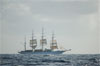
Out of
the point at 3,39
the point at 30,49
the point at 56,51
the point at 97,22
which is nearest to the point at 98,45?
the point at 97,22

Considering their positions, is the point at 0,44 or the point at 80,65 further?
the point at 80,65

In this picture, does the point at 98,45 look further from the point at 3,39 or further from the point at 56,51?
the point at 56,51

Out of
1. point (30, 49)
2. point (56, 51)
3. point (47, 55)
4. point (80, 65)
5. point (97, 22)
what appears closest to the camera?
point (97, 22)

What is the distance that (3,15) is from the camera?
232 inches

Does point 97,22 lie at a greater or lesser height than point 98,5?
lesser

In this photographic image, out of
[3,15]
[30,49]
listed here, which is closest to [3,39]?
[3,15]

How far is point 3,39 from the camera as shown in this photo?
5816 millimetres

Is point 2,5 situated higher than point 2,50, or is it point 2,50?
point 2,5

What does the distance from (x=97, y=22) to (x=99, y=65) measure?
1049 mm

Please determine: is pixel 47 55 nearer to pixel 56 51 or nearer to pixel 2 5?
pixel 56 51

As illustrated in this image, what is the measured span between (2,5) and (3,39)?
0.75m

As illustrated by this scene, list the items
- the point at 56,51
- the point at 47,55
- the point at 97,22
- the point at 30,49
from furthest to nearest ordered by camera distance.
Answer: the point at 56,51
the point at 47,55
the point at 30,49
the point at 97,22

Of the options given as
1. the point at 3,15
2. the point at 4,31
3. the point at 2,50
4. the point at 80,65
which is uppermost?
the point at 3,15

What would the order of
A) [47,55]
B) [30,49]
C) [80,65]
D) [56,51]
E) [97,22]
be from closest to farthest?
1. [97,22]
2. [80,65]
3. [30,49]
4. [47,55]
5. [56,51]
